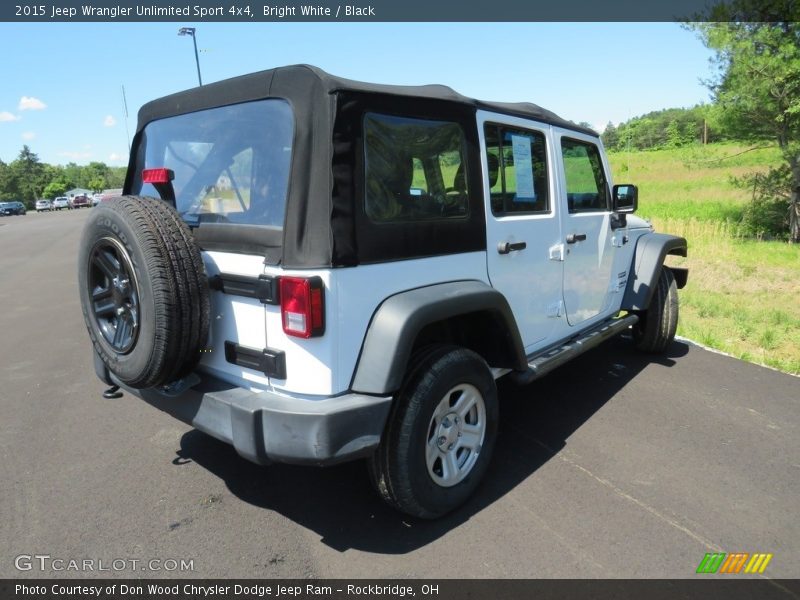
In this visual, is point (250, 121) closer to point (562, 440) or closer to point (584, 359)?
point (562, 440)

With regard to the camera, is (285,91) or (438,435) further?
(438,435)

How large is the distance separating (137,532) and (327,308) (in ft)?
5.04

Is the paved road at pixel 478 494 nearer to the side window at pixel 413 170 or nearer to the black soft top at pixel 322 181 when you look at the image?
the black soft top at pixel 322 181

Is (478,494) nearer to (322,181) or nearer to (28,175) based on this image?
(322,181)

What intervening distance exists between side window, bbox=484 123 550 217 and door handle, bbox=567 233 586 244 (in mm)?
311

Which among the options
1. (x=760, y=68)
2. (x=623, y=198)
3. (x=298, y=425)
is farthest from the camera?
(x=760, y=68)

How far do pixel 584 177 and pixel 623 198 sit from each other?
0.57 metres

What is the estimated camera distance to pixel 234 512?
287 cm

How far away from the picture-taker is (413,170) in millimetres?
2658

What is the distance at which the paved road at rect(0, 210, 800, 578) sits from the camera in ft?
8.32

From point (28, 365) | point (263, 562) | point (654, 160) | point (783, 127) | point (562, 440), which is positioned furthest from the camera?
point (654, 160)

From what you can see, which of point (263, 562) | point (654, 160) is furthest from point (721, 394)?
point (654, 160)

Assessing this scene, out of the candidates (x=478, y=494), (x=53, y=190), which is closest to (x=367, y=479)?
(x=478, y=494)

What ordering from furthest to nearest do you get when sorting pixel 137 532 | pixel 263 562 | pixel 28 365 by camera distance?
1. pixel 28 365
2. pixel 137 532
3. pixel 263 562
